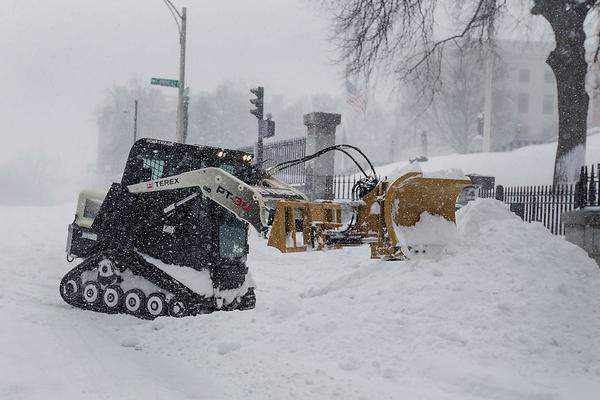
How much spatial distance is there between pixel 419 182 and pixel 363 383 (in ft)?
9.31

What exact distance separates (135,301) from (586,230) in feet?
25.1

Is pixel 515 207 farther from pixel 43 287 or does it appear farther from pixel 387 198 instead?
pixel 43 287

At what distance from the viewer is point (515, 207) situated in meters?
14.7

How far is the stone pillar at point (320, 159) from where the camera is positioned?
16641 mm

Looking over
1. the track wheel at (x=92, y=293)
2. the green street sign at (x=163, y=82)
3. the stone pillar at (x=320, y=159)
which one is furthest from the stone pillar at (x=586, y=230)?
the green street sign at (x=163, y=82)

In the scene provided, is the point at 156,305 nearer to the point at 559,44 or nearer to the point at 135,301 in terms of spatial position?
the point at 135,301

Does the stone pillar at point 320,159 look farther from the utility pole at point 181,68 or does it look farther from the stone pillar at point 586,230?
the stone pillar at point 586,230

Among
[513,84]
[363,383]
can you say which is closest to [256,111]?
[363,383]

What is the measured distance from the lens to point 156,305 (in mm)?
6559

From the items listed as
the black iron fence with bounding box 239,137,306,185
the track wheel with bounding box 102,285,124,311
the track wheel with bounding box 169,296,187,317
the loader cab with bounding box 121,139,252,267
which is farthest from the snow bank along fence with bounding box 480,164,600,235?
the track wheel with bounding box 102,285,124,311

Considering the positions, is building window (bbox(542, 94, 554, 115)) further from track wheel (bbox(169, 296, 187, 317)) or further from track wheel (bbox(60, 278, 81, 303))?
track wheel (bbox(60, 278, 81, 303))

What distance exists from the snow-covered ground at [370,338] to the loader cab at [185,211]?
2.75 feet

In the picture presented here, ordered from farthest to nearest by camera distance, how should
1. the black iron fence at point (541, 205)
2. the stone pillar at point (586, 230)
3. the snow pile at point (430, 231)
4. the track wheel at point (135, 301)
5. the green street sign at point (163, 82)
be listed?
the green street sign at point (163, 82) < the black iron fence at point (541, 205) < the stone pillar at point (586, 230) < the snow pile at point (430, 231) < the track wheel at point (135, 301)

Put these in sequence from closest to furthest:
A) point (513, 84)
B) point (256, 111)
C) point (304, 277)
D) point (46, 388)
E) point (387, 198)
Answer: point (46, 388), point (387, 198), point (304, 277), point (256, 111), point (513, 84)
